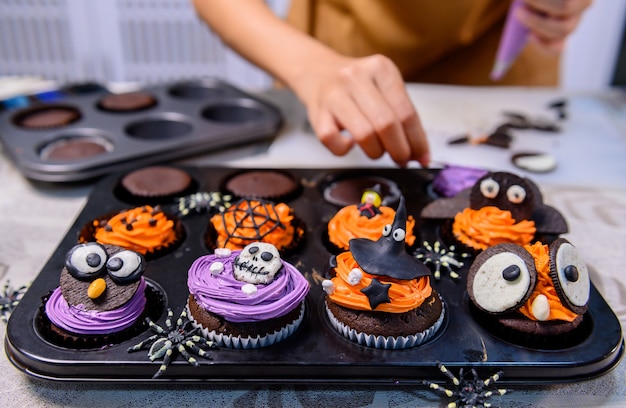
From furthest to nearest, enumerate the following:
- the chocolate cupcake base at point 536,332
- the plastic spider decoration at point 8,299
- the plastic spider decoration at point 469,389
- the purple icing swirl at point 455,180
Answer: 1. the purple icing swirl at point 455,180
2. the plastic spider decoration at point 8,299
3. the chocolate cupcake base at point 536,332
4. the plastic spider decoration at point 469,389

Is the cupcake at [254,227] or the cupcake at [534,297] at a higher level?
the cupcake at [534,297]

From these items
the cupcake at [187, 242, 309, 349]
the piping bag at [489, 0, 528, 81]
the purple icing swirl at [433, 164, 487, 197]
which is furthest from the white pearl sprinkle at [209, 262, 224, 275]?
the piping bag at [489, 0, 528, 81]

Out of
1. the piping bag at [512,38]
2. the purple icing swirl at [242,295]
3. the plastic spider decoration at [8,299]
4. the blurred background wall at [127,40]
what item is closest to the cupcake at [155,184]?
the plastic spider decoration at [8,299]

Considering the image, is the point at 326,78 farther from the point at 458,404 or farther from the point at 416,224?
the point at 458,404

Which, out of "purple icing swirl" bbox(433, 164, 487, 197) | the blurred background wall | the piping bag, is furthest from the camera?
the blurred background wall

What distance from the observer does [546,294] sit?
4.21 ft

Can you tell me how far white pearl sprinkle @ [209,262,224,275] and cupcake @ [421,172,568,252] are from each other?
650 millimetres

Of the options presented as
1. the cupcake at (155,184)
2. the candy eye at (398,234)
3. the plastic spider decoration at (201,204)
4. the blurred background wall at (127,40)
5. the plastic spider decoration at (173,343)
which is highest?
the candy eye at (398,234)

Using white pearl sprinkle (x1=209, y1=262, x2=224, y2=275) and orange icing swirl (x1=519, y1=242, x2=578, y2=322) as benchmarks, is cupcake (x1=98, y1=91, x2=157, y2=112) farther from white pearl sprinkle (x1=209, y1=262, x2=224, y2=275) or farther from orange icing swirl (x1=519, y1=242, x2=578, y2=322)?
orange icing swirl (x1=519, y1=242, x2=578, y2=322)

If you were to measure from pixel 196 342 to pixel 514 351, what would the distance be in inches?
25.6

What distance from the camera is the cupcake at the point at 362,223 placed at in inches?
60.1

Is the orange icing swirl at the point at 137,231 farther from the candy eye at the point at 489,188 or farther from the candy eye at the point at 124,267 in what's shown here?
the candy eye at the point at 489,188

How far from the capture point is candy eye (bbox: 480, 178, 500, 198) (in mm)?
1579

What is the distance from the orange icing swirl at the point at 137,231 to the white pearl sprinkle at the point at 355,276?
555 millimetres
